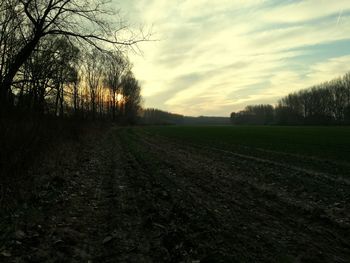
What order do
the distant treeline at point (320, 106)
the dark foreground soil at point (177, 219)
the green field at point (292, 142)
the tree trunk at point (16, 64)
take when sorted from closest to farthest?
the dark foreground soil at point (177, 219)
the tree trunk at point (16, 64)
the green field at point (292, 142)
the distant treeline at point (320, 106)

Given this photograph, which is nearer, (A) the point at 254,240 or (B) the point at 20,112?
(A) the point at 254,240

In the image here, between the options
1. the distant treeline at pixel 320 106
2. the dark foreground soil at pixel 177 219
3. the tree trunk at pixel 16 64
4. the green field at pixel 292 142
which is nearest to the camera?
the dark foreground soil at pixel 177 219

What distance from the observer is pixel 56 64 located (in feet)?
55.6

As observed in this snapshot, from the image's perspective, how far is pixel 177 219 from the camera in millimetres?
6855

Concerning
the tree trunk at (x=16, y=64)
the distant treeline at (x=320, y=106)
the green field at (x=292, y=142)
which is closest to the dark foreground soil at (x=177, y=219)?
the tree trunk at (x=16, y=64)

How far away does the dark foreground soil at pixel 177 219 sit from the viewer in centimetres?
511

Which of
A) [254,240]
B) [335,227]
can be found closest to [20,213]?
[254,240]

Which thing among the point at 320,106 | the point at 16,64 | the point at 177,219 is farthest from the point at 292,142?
the point at 320,106

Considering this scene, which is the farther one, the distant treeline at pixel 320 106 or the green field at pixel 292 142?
the distant treeline at pixel 320 106

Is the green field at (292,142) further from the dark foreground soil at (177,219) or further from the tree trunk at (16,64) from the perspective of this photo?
the tree trunk at (16,64)

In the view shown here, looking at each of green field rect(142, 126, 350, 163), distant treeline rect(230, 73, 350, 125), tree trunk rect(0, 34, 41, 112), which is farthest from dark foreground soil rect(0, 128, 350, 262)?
distant treeline rect(230, 73, 350, 125)

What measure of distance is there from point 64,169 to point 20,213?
229 inches

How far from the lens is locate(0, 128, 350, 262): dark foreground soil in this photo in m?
5.11

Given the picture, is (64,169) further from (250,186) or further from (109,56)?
(250,186)
